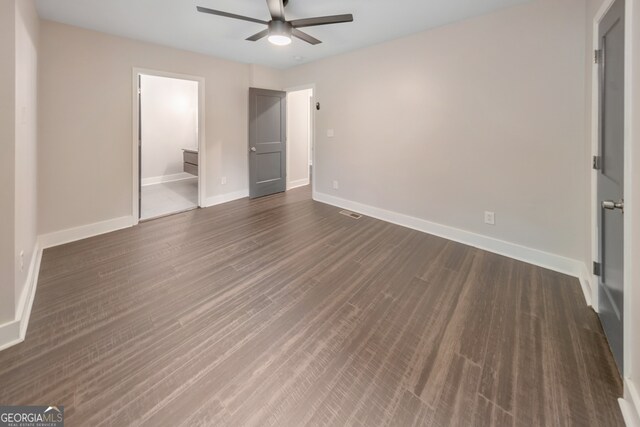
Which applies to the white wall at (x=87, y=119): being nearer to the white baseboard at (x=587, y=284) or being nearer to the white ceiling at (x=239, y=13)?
the white ceiling at (x=239, y=13)

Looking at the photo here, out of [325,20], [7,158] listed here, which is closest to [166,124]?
[325,20]

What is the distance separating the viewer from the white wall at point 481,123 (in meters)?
2.59

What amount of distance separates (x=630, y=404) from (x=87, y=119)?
16.7 feet

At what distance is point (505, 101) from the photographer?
2902 mm

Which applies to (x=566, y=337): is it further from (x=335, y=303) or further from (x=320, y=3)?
(x=320, y=3)

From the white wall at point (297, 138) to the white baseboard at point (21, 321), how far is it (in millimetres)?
4613

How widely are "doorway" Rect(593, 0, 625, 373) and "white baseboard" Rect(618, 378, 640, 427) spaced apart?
20 cm

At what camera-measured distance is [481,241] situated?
3.28 meters

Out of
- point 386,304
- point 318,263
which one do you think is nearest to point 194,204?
point 318,263

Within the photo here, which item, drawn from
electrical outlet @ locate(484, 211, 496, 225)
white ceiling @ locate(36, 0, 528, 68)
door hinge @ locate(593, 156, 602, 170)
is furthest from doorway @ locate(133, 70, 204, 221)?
door hinge @ locate(593, 156, 602, 170)

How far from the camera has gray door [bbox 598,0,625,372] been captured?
1.52m

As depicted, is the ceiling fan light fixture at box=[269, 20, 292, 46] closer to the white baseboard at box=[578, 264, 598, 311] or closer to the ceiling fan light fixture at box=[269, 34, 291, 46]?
the ceiling fan light fixture at box=[269, 34, 291, 46]

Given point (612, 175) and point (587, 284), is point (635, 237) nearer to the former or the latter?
point (612, 175)

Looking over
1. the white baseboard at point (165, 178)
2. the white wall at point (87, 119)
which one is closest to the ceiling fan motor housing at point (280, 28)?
the white wall at point (87, 119)
